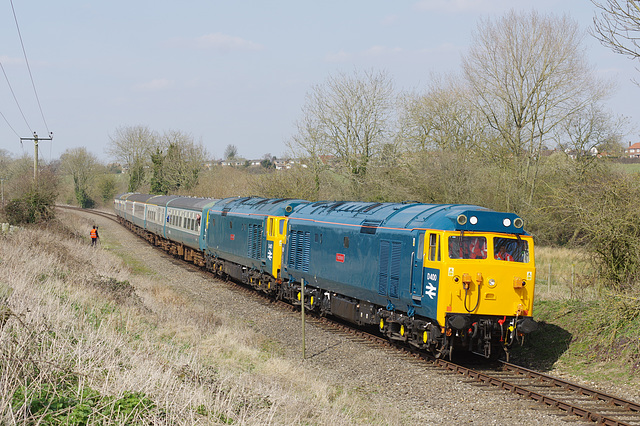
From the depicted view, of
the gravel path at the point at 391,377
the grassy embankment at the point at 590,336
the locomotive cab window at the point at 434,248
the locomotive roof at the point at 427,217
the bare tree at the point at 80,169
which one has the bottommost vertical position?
the gravel path at the point at 391,377

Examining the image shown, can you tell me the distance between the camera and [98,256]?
27562 mm

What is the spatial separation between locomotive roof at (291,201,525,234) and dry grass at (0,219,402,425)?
3660mm

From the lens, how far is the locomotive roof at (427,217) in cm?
1201

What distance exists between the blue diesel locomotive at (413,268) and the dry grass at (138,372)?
2504 mm

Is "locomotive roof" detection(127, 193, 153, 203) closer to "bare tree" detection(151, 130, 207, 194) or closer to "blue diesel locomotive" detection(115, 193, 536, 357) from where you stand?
"bare tree" detection(151, 130, 207, 194)

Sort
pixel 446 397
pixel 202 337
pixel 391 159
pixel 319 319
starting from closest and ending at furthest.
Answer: pixel 446 397
pixel 202 337
pixel 319 319
pixel 391 159

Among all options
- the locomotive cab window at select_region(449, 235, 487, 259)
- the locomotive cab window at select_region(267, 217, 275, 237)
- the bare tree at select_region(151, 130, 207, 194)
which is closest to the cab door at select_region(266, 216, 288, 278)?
the locomotive cab window at select_region(267, 217, 275, 237)

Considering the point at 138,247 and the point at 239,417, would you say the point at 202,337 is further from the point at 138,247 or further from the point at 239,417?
the point at 138,247

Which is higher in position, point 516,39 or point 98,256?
point 516,39

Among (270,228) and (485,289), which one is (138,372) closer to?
(485,289)

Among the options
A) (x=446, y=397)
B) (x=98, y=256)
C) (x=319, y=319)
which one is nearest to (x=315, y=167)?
(x=98, y=256)

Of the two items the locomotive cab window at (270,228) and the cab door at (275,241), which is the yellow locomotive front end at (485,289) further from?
the locomotive cab window at (270,228)

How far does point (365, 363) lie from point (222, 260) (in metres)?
14.8

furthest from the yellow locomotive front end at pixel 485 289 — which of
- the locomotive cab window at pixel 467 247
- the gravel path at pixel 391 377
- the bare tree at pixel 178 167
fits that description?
the bare tree at pixel 178 167
